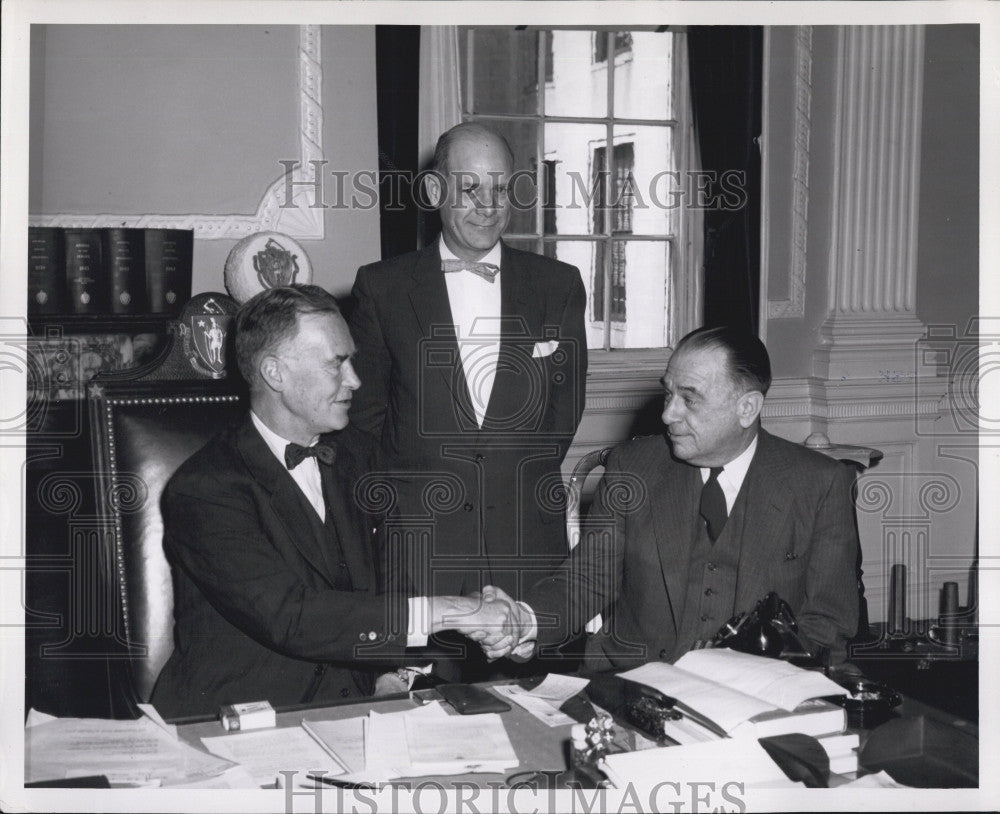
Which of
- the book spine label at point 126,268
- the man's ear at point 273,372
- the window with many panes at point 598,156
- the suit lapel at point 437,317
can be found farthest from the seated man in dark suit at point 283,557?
the window with many panes at point 598,156

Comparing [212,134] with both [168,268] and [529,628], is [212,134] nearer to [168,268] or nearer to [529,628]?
[168,268]

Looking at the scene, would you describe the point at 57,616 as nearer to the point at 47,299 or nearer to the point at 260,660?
the point at 47,299

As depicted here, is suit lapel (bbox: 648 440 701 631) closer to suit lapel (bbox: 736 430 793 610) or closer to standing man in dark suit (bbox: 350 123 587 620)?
suit lapel (bbox: 736 430 793 610)

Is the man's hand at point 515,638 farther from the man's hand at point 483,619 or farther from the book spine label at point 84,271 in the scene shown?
the book spine label at point 84,271

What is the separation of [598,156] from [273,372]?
280cm

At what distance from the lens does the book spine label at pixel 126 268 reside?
328cm

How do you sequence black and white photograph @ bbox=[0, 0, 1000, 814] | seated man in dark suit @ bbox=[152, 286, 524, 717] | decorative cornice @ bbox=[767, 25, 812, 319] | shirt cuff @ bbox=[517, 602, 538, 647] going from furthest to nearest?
decorative cornice @ bbox=[767, 25, 812, 319]
shirt cuff @ bbox=[517, 602, 538, 647]
seated man in dark suit @ bbox=[152, 286, 524, 717]
black and white photograph @ bbox=[0, 0, 1000, 814]

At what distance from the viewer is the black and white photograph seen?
1.59 meters

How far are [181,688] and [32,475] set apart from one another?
1.51 m

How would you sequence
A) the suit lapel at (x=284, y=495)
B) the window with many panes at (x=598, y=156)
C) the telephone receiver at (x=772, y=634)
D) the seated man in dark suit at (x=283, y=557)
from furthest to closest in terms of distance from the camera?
the window with many panes at (x=598, y=156) < the suit lapel at (x=284, y=495) < the seated man in dark suit at (x=283, y=557) < the telephone receiver at (x=772, y=634)

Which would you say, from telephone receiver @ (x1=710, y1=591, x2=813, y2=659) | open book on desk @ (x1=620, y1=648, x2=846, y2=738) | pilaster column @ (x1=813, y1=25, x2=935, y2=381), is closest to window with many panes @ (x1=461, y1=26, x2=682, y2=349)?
pilaster column @ (x1=813, y1=25, x2=935, y2=381)

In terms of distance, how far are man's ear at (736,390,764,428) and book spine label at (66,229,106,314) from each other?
2.05 meters

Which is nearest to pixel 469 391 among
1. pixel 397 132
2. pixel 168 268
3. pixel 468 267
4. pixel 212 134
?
pixel 468 267

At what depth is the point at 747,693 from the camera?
1.59 meters
